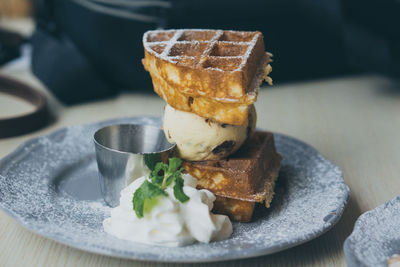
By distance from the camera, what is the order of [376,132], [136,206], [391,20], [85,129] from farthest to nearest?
[391,20] → [376,132] → [85,129] → [136,206]

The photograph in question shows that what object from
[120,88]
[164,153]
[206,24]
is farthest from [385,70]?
[164,153]

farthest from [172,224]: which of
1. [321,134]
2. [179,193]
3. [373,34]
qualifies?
[373,34]

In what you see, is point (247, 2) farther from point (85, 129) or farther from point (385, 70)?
point (85, 129)

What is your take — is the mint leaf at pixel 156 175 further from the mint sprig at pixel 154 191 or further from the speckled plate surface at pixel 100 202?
the speckled plate surface at pixel 100 202

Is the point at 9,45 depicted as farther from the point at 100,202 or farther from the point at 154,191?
the point at 154,191

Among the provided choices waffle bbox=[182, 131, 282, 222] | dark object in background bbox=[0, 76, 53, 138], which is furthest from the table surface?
waffle bbox=[182, 131, 282, 222]
